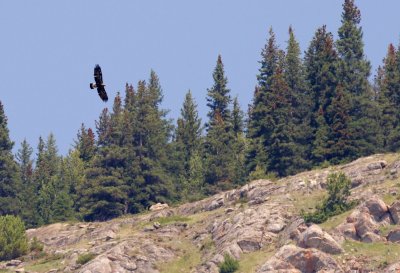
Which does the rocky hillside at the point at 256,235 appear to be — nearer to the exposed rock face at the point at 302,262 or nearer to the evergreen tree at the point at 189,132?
the exposed rock face at the point at 302,262

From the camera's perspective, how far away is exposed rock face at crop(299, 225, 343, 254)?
82.8 meters

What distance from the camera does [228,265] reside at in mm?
85750

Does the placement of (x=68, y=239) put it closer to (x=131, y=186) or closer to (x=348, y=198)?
(x=131, y=186)

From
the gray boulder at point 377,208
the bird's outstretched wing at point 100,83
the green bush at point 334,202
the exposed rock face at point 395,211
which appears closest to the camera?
the bird's outstretched wing at point 100,83

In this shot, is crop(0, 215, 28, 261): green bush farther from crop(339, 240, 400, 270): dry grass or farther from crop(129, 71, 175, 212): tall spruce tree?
crop(339, 240, 400, 270): dry grass

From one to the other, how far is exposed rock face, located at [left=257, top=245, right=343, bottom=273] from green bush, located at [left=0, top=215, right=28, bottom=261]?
28.3m

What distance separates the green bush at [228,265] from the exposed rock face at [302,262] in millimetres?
2949

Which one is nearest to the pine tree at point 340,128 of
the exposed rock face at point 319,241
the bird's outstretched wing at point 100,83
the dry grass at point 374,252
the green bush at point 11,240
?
the exposed rock face at point 319,241

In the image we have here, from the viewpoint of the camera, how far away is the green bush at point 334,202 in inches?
3506

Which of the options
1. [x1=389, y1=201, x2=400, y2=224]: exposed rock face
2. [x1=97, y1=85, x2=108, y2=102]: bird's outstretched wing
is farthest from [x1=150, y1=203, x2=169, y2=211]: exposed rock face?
[x1=97, y1=85, x2=108, y2=102]: bird's outstretched wing

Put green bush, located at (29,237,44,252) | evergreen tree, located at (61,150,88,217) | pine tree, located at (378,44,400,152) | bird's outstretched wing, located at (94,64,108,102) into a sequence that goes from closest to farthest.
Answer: bird's outstretched wing, located at (94,64,108,102) → green bush, located at (29,237,44,252) → pine tree, located at (378,44,400,152) → evergreen tree, located at (61,150,88,217)

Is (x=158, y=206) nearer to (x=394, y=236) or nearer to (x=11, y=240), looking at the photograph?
(x=11, y=240)

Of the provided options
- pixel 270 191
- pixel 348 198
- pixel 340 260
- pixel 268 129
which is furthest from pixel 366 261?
pixel 268 129

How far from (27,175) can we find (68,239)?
37733 millimetres
